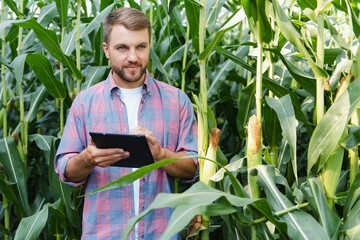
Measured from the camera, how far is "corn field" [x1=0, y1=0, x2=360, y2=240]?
6.39 feet

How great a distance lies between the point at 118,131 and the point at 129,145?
0.28 metres

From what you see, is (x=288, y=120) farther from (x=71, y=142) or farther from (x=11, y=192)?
(x=11, y=192)

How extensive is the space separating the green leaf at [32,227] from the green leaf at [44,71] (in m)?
0.56

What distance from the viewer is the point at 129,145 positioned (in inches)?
79.4

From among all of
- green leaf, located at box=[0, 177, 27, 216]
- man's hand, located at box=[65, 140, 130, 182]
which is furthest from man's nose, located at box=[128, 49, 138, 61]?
green leaf, located at box=[0, 177, 27, 216]

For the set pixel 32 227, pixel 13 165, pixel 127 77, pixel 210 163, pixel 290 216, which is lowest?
pixel 32 227

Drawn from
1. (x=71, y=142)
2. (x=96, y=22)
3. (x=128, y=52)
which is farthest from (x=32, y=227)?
(x=96, y=22)

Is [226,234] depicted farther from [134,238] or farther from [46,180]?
[46,180]

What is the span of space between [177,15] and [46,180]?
102 cm

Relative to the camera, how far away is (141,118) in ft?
7.56

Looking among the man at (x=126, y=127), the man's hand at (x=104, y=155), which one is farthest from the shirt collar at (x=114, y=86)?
the man's hand at (x=104, y=155)

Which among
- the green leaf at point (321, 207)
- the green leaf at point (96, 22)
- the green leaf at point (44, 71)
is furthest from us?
the green leaf at point (96, 22)

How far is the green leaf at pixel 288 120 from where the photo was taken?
6.87ft

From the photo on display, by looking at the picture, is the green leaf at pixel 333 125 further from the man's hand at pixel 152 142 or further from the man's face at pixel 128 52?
the man's face at pixel 128 52
